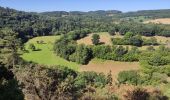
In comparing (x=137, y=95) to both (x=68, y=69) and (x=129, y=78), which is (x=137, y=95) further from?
(x=68, y=69)

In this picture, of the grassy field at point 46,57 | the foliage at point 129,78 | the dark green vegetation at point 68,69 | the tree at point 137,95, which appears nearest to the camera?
the dark green vegetation at point 68,69

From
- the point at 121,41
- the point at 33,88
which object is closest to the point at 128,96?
the point at 33,88

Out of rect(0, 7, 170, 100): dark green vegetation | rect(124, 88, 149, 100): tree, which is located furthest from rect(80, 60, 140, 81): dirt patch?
rect(124, 88, 149, 100): tree

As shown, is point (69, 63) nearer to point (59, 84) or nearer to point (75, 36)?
point (75, 36)

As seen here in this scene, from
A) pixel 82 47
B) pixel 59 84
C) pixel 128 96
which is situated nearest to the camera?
pixel 59 84

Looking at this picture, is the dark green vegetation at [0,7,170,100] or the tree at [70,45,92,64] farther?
the tree at [70,45,92,64]

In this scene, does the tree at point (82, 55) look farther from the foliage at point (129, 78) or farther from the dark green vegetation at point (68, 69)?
the foliage at point (129, 78)

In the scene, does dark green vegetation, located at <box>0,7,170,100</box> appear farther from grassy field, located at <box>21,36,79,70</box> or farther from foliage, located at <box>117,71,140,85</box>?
grassy field, located at <box>21,36,79,70</box>

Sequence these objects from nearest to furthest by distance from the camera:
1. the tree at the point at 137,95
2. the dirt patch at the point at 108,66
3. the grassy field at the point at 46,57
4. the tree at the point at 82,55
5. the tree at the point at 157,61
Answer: the tree at the point at 137,95
the dirt patch at the point at 108,66
the tree at the point at 157,61
the grassy field at the point at 46,57
the tree at the point at 82,55

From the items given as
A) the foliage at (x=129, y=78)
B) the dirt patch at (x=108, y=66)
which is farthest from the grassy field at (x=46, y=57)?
the foliage at (x=129, y=78)
